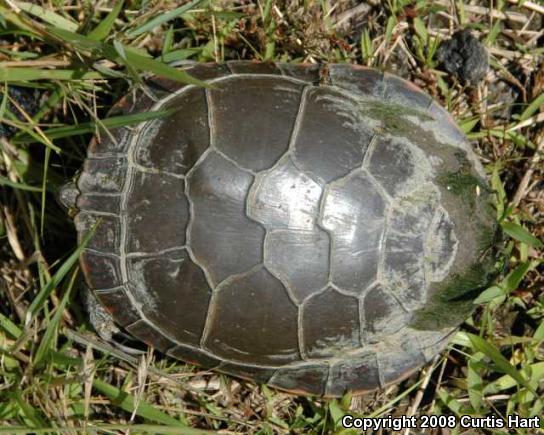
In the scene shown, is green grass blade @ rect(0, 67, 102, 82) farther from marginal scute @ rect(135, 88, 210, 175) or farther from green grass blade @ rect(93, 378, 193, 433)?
green grass blade @ rect(93, 378, 193, 433)

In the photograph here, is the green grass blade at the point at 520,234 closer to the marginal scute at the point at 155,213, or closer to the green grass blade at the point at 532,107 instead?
the green grass blade at the point at 532,107

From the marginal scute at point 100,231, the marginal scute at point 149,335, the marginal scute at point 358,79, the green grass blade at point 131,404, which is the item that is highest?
the marginal scute at point 358,79

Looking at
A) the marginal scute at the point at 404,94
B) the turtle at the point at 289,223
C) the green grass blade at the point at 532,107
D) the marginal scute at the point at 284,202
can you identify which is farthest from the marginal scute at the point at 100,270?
the green grass blade at the point at 532,107

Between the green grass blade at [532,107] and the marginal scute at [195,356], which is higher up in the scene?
the green grass blade at [532,107]

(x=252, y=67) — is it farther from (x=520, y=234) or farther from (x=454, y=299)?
(x=520, y=234)

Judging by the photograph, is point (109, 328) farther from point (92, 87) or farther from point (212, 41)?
point (212, 41)

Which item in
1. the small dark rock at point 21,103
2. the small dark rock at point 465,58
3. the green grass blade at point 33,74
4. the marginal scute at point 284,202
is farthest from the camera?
the small dark rock at point 465,58
